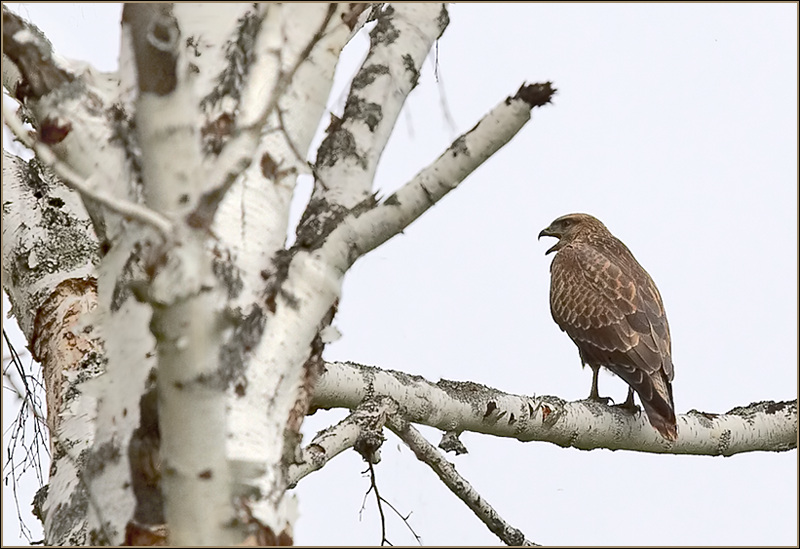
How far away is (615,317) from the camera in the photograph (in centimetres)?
609

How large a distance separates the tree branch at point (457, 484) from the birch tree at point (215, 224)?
454mm

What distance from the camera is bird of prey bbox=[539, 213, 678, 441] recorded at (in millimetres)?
5664

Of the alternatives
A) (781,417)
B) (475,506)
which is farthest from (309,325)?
(781,417)

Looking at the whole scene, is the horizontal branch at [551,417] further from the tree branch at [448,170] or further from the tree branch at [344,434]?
the tree branch at [448,170]

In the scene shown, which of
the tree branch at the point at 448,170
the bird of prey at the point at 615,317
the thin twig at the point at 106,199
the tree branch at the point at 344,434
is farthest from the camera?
the bird of prey at the point at 615,317

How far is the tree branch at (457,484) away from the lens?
3.86m

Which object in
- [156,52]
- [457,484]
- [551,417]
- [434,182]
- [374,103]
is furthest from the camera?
[551,417]

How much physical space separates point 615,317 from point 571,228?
67.3 inches

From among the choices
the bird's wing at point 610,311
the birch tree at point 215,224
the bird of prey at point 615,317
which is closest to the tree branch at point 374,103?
the birch tree at point 215,224

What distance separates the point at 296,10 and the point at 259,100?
0.75ft

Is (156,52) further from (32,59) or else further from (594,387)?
(594,387)

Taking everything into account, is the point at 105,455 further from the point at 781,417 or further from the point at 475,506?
the point at 781,417

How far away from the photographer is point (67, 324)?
381 cm

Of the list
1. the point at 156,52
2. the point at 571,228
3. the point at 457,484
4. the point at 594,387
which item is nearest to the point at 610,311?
the point at 594,387
